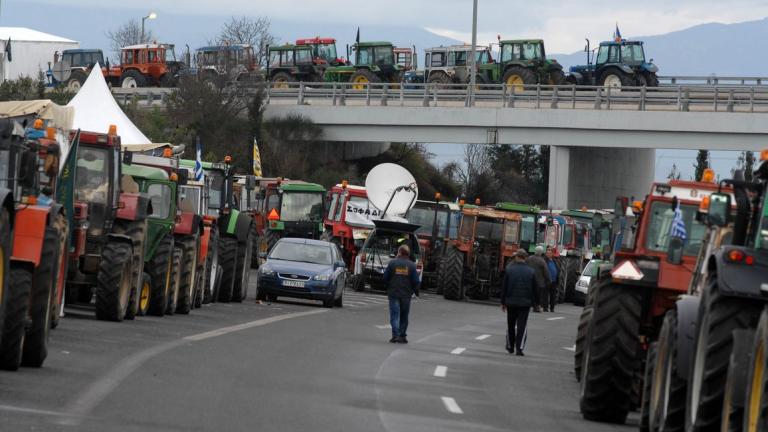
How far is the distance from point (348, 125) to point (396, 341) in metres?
52.7

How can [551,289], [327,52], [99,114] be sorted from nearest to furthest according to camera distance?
[99,114] < [551,289] < [327,52]

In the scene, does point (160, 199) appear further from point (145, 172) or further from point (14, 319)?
point (14, 319)

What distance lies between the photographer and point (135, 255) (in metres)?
25.2

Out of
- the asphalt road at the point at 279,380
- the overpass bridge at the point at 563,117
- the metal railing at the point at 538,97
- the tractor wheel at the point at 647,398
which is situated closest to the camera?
the asphalt road at the point at 279,380

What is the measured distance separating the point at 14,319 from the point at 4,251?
4.84 ft

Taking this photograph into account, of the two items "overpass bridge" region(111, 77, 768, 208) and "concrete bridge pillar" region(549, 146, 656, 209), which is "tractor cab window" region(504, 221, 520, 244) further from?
"concrete bridge pillar" region(549, 146, 656, 209)

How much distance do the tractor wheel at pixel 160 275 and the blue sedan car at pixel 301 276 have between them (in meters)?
7.69

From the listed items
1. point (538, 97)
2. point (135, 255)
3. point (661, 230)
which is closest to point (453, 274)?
point (135, 255)

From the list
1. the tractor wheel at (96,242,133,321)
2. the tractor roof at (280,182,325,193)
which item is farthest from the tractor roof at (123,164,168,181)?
the tractor roof at (280,182,325,193)

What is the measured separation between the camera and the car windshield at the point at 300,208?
54.3 meters

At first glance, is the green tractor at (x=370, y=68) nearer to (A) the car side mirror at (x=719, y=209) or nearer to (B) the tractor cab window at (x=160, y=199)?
(B) the tractor cab window at (x=160, y=199)

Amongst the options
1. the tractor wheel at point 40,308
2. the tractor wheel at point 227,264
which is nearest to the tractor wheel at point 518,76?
the tractor wheel at point 227,264

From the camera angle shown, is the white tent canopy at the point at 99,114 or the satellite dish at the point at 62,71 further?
the satellite dish at the point at 62,71

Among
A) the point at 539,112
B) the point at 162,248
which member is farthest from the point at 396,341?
the point at 539,112
